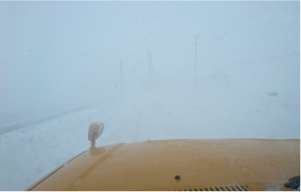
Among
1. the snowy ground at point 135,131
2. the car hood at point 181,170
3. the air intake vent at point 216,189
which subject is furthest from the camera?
the snowy ground at point 135,131

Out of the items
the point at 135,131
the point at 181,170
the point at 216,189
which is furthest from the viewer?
the point at 135,131

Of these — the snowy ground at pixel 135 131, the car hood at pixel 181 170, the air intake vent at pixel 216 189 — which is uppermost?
the air intake vent at pixel 216 189

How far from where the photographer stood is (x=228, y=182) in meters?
1.39

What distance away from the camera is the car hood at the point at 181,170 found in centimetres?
138

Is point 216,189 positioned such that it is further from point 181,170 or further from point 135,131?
point 135,131

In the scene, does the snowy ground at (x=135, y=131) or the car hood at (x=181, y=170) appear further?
the snowy ground at (x=135, y=131)

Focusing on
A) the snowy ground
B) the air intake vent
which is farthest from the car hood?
the snowy ground

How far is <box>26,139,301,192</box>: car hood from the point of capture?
4.53 ft

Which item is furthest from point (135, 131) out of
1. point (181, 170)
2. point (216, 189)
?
point (216, 189)

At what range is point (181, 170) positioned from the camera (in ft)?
5.34

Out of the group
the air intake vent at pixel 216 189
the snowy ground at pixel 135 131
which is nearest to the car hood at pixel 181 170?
the air intake vent at pixel 216 189

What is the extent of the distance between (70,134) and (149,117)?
11.0 feet

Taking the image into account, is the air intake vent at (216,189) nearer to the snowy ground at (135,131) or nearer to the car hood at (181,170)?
the car hood at (181,170)

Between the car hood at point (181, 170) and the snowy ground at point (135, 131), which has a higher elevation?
the car hood at point (181, 170)
